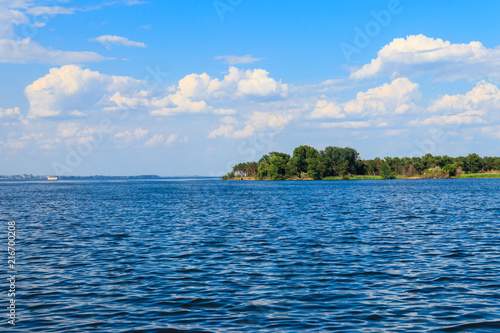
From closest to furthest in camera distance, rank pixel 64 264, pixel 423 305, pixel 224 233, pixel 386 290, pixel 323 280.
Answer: pixel 423 305
pixel 386 290
pixel 323 280
pixel 64 264
pixel 224 233

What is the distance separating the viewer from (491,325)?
1466 cm

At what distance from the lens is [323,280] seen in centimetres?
2102

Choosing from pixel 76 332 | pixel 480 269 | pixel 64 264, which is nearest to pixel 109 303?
pixel 76 332

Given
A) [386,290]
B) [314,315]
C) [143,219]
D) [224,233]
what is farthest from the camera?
[143,219]

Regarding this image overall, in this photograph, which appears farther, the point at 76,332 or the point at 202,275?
the point at 202,275

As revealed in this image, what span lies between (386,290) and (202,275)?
9022 mm

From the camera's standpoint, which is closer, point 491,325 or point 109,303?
point 491,325

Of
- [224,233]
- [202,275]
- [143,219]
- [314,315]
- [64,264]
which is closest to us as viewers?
[314,315]

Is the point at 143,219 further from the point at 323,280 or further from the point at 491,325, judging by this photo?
the point at 491,325

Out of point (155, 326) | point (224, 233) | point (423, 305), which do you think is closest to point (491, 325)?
point (423, 305)

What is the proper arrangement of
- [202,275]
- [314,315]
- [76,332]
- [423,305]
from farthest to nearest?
[202,275] < [423,305] < [314,315] < [76,332]

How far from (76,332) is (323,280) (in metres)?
11.2

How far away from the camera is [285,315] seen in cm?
1598

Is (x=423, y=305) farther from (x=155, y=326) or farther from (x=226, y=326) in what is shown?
(x=155, y=326)
